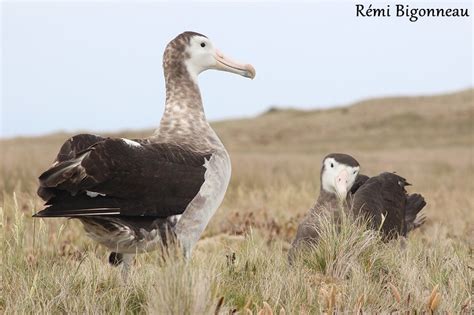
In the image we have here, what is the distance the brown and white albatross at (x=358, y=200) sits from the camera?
589 cm

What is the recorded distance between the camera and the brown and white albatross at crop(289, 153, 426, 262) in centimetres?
589

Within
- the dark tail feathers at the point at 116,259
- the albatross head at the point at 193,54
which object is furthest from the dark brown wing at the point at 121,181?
the albatross head at the point at 193,54

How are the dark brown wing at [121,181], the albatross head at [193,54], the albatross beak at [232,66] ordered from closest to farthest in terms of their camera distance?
the dark brown wing at [121,181], the albatross head at [193,54], the albatross beak at [232,66]

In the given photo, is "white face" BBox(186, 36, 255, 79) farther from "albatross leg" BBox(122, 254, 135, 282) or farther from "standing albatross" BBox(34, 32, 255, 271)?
"albatross leg" BBox(122, 254, 135, 282)

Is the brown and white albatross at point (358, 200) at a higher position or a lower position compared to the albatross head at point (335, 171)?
lower

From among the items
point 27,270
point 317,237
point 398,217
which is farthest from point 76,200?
point 398,217

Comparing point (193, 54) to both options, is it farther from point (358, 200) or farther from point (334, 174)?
point (358, 200)

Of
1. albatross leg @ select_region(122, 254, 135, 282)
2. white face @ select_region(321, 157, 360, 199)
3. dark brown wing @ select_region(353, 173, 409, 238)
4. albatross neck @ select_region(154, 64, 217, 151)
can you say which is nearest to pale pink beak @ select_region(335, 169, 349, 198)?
white face @ select_region(321, 157, 360, 199)

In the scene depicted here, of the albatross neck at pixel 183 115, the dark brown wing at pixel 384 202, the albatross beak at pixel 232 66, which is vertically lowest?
the dark brown wing at pixel 384 202

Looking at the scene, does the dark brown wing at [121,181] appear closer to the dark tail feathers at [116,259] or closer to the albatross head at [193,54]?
the dark tail feathers at [116,259]

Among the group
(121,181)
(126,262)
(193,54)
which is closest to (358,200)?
(193,54)

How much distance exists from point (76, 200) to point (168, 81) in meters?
1.54

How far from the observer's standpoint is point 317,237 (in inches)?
221

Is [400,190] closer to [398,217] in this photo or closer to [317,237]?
[398,217]
